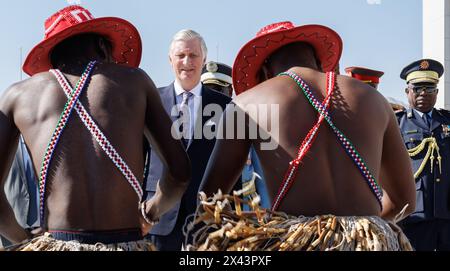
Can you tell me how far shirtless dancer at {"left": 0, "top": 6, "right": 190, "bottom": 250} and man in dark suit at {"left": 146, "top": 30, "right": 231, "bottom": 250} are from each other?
1.28 meters

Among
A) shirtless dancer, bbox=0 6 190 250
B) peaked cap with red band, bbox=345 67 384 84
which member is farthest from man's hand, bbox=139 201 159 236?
peaked cap with red band, bbox=345 67 384 84

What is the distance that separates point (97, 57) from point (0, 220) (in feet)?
3.29

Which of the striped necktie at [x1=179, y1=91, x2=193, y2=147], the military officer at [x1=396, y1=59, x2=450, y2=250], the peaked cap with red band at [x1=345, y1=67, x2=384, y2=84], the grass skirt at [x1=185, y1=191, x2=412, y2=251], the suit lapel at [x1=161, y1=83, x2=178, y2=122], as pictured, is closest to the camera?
the grass skirt at [x1=185, y1=191, x2=412, y2=251]

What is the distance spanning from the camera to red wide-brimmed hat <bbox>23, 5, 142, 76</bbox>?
11.8 feet

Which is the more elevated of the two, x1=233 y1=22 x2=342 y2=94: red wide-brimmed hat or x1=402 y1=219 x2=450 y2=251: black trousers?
x1=233 y1=22 x2=342 y2=94: red wide-brimmed hat

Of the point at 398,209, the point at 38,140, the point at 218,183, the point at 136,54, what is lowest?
the point at 398,209

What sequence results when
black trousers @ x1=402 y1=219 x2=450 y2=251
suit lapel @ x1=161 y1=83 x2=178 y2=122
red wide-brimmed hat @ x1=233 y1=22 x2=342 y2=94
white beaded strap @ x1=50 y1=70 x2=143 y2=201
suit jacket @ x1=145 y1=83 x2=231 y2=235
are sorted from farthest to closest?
black trousers @ x1=402 y1=219 x2=450 y2=251, suit lapel @ x1=161 y1=83 x2=178 y2=122, suit jacket @ x1=145 y1=83 x2=231 y2=235, red wide-brimmed hat @ x1=233 y1=22 x2=342 y2=94, white beaded strap @ x1=50 y1=70 x2=143 y2=201

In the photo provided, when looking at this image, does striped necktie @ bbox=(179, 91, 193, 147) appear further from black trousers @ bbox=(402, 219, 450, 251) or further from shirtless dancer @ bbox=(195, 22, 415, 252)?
black trousers @ bbox=(402, 219, 450, 251)

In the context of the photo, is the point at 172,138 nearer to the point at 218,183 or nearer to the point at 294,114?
the point at 218,183

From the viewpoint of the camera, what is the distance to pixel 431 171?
7.53 meters

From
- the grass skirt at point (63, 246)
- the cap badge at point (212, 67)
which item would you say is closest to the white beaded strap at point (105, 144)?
the grass skirt at point (63, 246)

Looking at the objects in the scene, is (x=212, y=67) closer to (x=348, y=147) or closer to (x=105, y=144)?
(x=105, y=144)

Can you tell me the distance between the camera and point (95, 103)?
10.9 feet

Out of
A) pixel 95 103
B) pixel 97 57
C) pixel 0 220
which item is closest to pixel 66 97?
pixel 95 103
